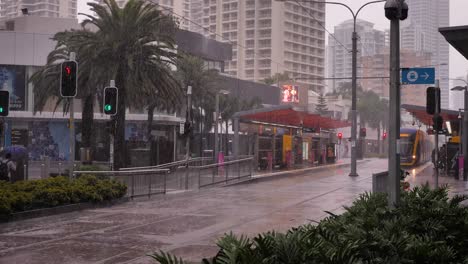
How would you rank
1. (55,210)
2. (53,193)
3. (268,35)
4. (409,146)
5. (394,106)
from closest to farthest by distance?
(394,106), (55,210), (53,193), (409,146), (268,35)

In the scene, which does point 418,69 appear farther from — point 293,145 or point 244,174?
point 293,145

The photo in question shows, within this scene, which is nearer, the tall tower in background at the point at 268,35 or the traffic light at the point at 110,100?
the traffic light at the point at 110,100

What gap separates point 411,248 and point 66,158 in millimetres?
50121

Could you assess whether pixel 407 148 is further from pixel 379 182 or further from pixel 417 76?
pixel 417 76

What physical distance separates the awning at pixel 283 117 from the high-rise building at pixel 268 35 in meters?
96.3

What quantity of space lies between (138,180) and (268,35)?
5128 inches

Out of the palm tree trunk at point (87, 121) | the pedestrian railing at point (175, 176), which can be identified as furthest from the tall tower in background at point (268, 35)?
the pedestrian railing at point (175, 176)

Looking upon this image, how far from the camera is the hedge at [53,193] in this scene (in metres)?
15.8

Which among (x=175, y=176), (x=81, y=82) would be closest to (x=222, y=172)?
(x=175, y=176)

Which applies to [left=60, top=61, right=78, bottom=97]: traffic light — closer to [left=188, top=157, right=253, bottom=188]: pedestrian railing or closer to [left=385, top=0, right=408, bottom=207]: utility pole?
[left=188, top=157, right=253, bottom=188]: pedestrian railing

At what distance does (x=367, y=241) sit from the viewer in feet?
19.2

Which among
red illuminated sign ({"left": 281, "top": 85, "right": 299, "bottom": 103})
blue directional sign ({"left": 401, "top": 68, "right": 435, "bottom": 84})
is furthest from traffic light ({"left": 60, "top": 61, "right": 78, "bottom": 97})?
red illuminated sign ({"left": 281, "top": 85, "right": 299, "bottom": 103})

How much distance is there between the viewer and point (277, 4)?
14738 cm

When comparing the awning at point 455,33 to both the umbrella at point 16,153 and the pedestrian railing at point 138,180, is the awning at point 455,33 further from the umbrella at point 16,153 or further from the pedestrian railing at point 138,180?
the umbrella at point 16,153
